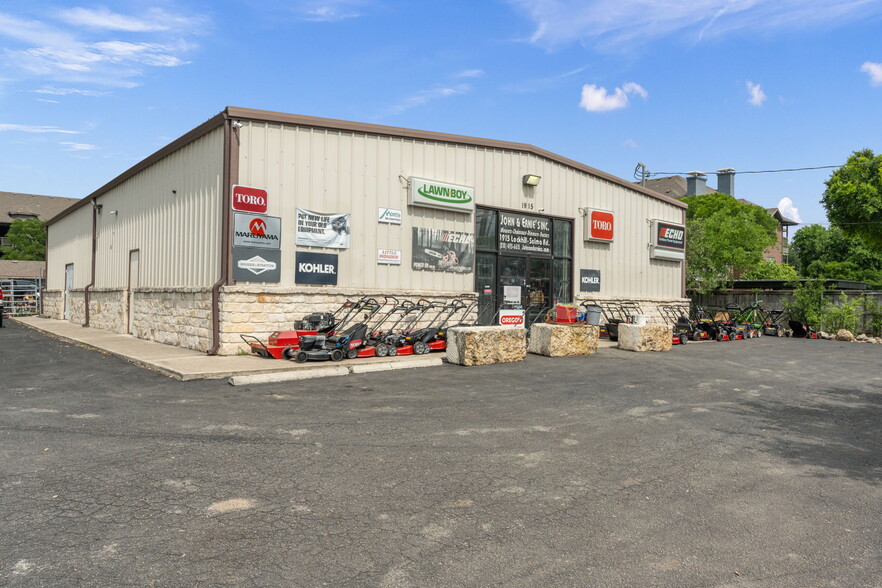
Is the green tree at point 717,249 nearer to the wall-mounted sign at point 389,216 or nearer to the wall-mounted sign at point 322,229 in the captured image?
the wall-mounted sign at point 389,216

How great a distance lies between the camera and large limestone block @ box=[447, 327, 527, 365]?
12266mm

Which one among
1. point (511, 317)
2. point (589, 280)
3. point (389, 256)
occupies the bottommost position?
point (511, 317)

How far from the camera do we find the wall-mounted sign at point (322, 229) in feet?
44.8

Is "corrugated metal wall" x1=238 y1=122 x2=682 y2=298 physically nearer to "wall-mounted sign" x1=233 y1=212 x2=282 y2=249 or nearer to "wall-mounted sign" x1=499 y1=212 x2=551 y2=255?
"wall-mounted sign" x1=233 y1=212 x2=282 y2=249

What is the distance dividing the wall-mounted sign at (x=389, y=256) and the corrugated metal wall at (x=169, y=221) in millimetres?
3859

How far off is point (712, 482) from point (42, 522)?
5.10 metres

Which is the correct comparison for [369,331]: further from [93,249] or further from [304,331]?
[93,249]

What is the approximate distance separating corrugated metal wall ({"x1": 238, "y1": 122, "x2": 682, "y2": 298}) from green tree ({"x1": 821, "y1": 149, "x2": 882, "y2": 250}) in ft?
58.8

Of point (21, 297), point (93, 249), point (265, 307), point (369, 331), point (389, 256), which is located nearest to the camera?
point (265, 307)

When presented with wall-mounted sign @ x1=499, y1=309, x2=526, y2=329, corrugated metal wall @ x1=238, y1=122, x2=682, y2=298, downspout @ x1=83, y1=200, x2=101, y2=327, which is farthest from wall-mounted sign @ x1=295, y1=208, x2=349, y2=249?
downspout @ x1=83, y1=200, x2=101, y2=327

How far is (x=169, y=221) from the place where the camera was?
52.6 ft

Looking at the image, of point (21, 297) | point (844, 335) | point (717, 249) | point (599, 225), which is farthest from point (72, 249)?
point (844, 335)

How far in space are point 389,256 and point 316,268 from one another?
6.65 ft

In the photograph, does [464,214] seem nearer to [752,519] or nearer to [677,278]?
[677,278]
